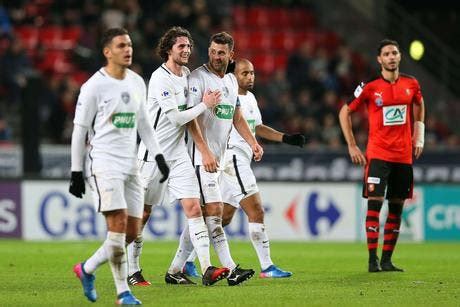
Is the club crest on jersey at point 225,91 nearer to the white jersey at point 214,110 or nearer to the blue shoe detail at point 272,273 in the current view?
the white jersey at point 214,110

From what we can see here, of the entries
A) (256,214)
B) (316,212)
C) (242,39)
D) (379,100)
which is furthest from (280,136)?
(242,39)

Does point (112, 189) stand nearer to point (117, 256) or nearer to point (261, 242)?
point (117, 256)

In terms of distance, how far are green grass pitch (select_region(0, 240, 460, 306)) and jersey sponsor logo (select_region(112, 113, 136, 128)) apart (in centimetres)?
141

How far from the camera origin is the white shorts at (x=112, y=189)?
8.41m

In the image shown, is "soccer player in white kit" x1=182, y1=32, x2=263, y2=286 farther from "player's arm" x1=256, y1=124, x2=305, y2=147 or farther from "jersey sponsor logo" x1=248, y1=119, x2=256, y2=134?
"jersey sponsor logo" x1=248, y1=119, x2=256, y2=134

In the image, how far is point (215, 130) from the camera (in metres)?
10.4

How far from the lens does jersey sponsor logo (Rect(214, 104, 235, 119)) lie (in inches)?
405

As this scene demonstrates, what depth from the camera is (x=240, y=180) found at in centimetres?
1123

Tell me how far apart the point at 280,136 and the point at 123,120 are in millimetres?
3381

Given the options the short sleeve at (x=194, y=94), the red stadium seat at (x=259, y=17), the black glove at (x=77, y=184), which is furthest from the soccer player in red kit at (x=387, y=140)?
the red stadium seat at (x=259, y=17)

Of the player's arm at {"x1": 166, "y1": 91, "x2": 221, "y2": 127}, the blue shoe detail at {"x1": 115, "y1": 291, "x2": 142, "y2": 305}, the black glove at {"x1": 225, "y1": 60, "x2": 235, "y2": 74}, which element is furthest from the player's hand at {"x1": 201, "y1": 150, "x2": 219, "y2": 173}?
the blue shoe detail at {"x1": 115, "y1": 291, "x2": 142, "y2": 305}

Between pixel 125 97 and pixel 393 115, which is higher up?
pixel 125 97

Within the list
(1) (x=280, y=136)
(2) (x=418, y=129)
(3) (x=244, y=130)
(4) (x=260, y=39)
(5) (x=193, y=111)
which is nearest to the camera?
(5) (x=193, y=111)

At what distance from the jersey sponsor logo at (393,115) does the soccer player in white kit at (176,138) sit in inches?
104
